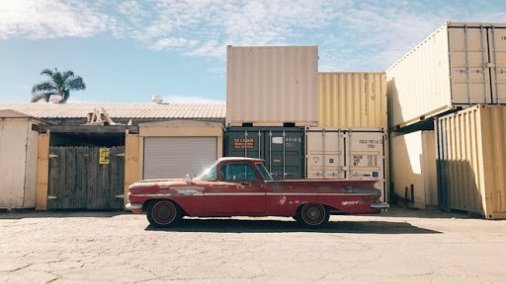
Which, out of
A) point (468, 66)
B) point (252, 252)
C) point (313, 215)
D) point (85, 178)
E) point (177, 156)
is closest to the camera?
point (252, 252)

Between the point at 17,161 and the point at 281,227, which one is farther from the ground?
the point at 17,161

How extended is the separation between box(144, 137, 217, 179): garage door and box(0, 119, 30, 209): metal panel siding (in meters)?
4.02

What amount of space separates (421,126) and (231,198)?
947 centimetres

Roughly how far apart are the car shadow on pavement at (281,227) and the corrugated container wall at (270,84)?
444cm

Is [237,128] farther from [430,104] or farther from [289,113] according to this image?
[430,104]

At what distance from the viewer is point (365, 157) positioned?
13398 millimetres

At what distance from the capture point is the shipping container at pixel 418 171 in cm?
1348

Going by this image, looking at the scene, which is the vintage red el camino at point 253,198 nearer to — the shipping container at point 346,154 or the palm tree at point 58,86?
the shipping container at point 346,154

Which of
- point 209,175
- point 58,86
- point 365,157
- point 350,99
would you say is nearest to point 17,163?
point 209,175

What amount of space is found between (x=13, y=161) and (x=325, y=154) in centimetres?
1035

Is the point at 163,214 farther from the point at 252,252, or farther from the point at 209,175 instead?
the point at 252,252

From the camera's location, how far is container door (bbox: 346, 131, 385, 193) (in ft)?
43.7

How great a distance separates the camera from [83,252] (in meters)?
6.43

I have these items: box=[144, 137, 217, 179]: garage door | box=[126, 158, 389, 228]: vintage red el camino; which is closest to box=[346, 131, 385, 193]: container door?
box=[126, 158, 389, 228]: vintage red el camino
